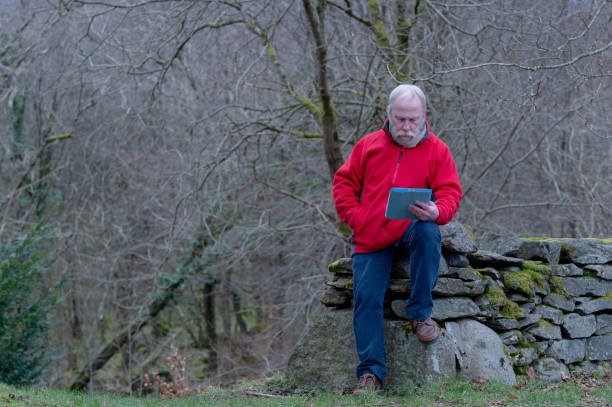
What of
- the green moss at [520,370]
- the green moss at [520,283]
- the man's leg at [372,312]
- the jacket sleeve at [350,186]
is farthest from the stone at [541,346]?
the jacket sleeve at [350,186]

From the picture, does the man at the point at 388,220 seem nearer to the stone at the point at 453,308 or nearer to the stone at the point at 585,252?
the stone at the point at 453,308

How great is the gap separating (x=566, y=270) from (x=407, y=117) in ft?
8.58

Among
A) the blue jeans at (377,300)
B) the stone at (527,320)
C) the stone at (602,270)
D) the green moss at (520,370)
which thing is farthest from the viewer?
the stone at (602,270)

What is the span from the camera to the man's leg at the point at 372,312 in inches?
188

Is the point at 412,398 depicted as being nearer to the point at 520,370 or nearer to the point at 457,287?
the point at 457,287

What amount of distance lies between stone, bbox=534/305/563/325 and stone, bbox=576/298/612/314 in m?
0.34

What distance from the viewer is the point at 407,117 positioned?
457 centimetres

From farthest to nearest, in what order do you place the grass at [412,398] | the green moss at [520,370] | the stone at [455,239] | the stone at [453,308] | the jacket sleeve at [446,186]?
the green moss at [520,370] < the stone at [455,239] < the stone at [453,308] < the jacket sleeve at [446,186] < the grass at [412,398]

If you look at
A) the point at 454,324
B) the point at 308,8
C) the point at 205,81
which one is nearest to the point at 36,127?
the point at 205,81

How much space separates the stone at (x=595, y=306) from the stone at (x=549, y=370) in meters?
0.69

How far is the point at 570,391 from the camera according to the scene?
4863 millimetres

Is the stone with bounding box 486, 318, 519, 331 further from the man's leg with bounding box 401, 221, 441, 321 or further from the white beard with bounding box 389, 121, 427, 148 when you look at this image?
the white beard with bounding box 389, 121, 427, 148

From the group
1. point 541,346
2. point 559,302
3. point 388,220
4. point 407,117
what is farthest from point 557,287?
point 407,117

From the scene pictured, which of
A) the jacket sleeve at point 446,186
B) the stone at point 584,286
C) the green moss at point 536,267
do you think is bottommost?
the stone at point 584,286
